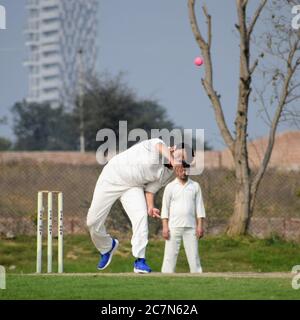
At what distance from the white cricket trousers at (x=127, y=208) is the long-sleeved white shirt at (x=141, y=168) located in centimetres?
9

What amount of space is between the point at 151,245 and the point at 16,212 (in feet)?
14.2

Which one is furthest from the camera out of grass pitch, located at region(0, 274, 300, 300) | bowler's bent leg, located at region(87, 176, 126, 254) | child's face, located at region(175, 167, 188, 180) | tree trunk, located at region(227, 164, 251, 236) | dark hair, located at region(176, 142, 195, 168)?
tree trunk, located at region(227, 164, 251, 236)

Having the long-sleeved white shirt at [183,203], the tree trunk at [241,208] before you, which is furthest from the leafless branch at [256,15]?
the long-sleeved white shirt at [183,203]

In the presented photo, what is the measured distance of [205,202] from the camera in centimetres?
2389

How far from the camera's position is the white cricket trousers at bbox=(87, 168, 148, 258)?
14.6 meters

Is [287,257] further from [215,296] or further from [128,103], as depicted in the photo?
[128,103]

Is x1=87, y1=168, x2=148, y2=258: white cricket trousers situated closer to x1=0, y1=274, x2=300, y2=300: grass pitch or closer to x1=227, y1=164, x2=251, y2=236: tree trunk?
x1=0, y1=274, x2=300, y2=300: grass pitch

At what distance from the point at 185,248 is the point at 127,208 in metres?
1.82

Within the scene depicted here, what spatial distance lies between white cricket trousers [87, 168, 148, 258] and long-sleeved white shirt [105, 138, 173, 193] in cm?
9

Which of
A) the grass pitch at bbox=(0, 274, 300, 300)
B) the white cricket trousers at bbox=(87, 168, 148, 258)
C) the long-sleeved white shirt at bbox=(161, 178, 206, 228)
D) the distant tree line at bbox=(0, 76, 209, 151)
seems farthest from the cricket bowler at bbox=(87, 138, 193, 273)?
the distant tree line at bbox=(0, 76, 209, 151)

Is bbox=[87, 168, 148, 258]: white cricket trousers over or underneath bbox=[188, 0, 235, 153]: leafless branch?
underneath

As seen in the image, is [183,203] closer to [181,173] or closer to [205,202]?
[181,173]

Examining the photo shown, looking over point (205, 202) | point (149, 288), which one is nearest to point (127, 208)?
point (149, 288)

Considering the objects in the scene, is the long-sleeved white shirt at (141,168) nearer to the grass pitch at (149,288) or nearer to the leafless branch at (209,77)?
the grass pitch at (149,288)
